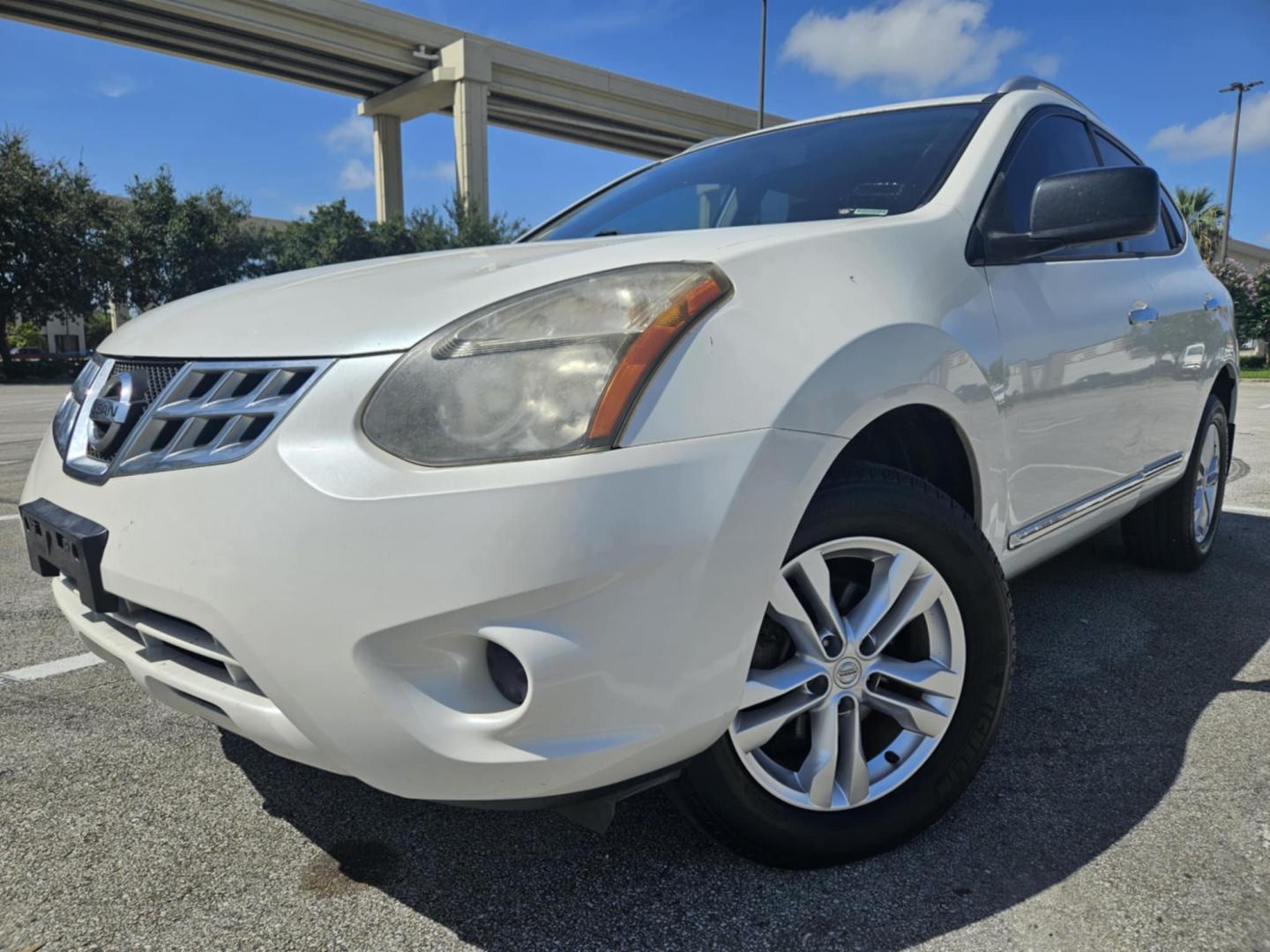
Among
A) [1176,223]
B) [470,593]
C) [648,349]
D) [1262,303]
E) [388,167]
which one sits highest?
[388,167]

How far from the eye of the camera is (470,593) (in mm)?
1273

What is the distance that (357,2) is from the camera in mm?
32969

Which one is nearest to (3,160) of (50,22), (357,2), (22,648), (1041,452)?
(50,22)

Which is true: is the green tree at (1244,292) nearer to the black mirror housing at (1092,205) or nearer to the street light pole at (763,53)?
the street light pole at (763,53)

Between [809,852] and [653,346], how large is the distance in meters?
0.96

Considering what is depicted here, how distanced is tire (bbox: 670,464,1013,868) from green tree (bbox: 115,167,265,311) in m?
35.5

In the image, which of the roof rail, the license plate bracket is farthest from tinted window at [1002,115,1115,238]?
the license plate bracket

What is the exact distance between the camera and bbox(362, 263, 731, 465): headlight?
4.37 feet

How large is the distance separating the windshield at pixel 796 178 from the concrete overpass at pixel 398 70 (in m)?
34.1

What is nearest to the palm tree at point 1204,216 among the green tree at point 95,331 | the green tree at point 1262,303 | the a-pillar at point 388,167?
the green tree at point 1262,303

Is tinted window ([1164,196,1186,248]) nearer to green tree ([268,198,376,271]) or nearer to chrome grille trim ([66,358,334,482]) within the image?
chrome grille trim ([66,358,334,482])

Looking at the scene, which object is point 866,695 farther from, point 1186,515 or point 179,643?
point 1186,515

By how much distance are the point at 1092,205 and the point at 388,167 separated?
43.1 m

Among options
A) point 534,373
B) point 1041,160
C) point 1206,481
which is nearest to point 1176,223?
point 1206,481
